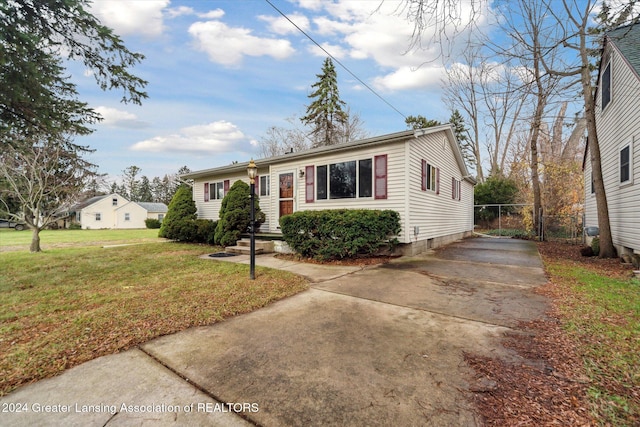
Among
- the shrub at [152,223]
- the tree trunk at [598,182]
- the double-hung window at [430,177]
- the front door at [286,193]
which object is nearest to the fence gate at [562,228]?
the tree trunk at [598,182]

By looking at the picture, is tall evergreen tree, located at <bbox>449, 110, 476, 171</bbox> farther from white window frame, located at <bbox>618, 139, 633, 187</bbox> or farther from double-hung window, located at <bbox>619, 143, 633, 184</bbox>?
double-hung window, located at <bbox>619, 143, 633, 184</bbox>

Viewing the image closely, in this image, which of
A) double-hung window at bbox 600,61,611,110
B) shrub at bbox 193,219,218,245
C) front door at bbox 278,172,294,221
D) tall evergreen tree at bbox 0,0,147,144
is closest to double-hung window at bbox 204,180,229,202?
shrub at bbox 193,219,218,245

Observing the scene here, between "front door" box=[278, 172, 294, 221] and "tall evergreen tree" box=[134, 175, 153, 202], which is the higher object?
"tall evergreen tree" box=[134, 175, 153, 202]

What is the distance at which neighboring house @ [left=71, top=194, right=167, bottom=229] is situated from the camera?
34.8 m

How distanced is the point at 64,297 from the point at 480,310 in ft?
20.0

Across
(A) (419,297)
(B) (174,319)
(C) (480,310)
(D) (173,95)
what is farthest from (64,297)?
(D) (173,95)

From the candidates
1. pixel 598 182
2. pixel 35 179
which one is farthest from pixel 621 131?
pixel 35 179

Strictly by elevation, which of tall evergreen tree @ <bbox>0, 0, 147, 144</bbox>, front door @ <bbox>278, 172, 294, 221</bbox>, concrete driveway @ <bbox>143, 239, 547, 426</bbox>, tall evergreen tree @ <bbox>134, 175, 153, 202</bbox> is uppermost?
tall evergreen tree @ <bbox>134, 175, 153, 202</bbox>

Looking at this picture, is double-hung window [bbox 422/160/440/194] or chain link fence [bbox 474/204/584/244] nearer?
double-hung window [bbox 422/160/440/194]

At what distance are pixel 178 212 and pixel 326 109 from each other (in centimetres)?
1546

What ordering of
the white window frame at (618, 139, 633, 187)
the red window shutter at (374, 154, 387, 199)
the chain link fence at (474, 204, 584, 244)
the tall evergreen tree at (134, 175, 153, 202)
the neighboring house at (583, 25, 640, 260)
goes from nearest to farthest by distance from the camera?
the neighboring house at (583, 25, 640, 260)
the white window frame at (618, 139, 633, 187)
the red window shutter at (374, 154, 387, 199)
the chain link fence at (474, 204, 584, 244)
the tall evergreen tree at (134, 175, 153, 202)

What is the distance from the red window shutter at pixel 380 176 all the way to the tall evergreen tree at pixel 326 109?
15876 millimetres

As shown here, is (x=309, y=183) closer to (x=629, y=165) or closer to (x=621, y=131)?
(x=629, y=165)

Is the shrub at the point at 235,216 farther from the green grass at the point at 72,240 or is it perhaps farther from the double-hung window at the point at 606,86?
the double-hung window at the point at 606,86
